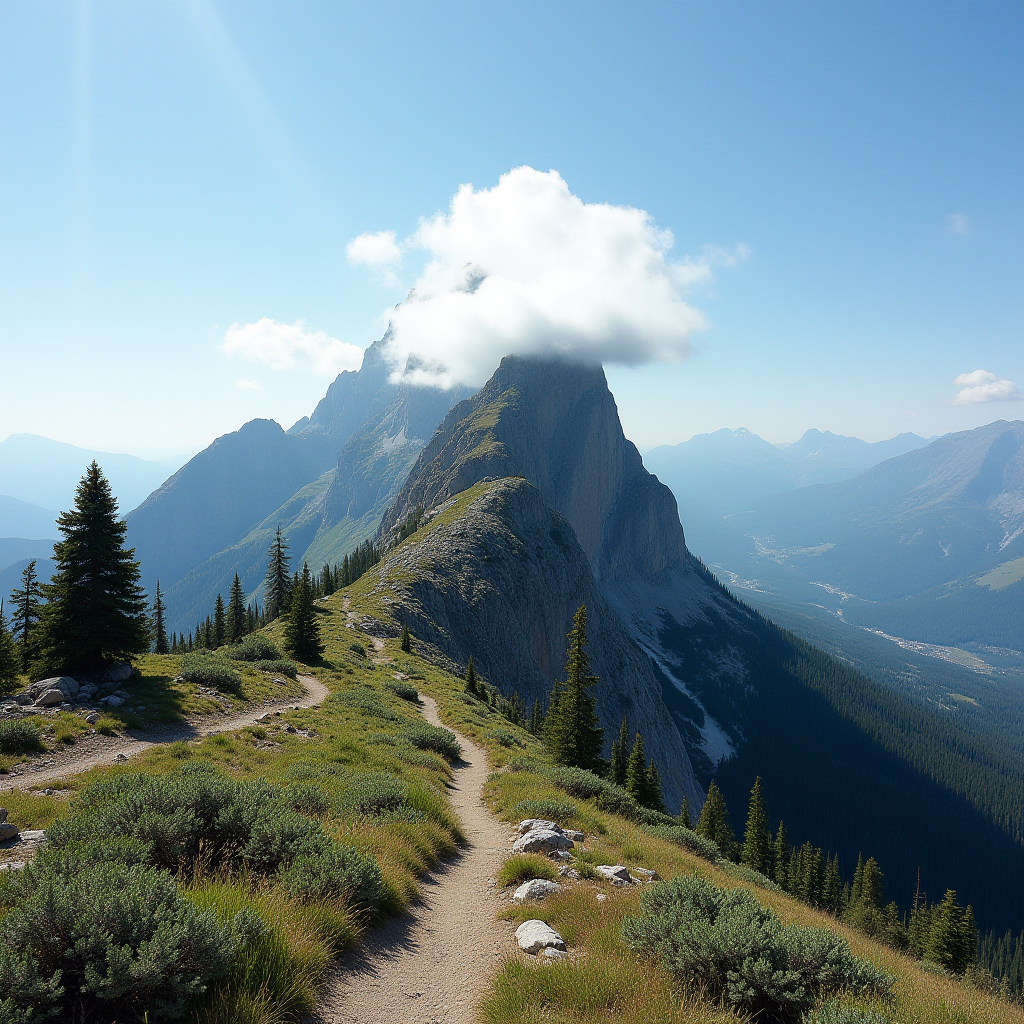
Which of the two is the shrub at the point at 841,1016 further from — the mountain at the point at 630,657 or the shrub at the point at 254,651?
the mountain at the point at 630,657

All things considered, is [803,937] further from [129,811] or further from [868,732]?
[868,732]

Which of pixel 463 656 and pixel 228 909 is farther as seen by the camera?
pixel 463 656

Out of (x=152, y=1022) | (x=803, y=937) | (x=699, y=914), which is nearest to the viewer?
(x=152, y=1022)

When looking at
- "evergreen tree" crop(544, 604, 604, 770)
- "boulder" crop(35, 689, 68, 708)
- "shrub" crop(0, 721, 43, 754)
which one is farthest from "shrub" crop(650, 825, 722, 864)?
"boulder" crop(35, 689, 68, 708)

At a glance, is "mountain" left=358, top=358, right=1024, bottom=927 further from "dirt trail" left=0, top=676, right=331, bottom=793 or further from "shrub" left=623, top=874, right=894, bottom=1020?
"shrub" left=623, top=874, right=894, bottom=1020

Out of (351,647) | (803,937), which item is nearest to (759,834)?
(351,647)

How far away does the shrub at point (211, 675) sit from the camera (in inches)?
933

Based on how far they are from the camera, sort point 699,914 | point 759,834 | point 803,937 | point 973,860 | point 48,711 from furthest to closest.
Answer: point 973,860 → point 759,834 → point 48,711 → point 699,914 → point 803,937

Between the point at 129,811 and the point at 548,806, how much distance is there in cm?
1110

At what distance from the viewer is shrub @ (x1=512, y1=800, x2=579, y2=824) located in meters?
14.5

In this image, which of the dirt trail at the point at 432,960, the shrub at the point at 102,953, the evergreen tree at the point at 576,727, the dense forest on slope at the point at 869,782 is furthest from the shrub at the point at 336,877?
the dense forest on slope at the point at 869,782

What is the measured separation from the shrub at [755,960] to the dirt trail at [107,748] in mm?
15124

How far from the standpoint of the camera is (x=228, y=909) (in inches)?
217

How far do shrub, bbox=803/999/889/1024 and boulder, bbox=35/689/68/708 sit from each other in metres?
24.2
